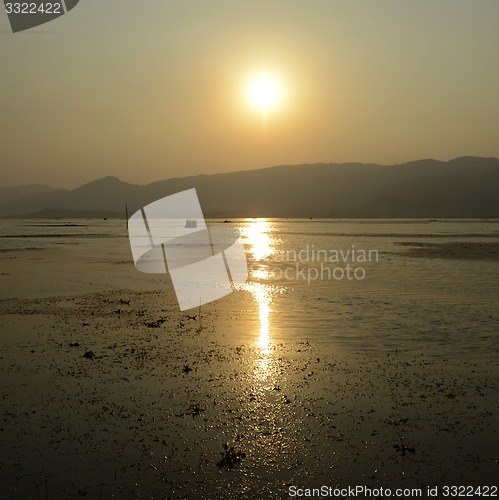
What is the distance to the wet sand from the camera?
7070 millimetres

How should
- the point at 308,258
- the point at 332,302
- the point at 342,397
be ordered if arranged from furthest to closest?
the point at 308,258 → the point at 332,302 → the point at 342,397

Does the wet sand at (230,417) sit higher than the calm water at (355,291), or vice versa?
the wet sand at (230,417)

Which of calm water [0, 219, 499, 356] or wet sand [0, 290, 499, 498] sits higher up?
wet sand [0, 290, 499, 498]

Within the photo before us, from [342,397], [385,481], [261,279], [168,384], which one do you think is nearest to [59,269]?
[261,279]

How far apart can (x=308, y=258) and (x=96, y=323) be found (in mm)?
28075

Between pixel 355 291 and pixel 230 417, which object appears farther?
pixel 355 291

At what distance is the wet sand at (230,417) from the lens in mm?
7070

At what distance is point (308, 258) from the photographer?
1716 inches

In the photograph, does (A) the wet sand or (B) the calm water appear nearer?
(A) the wet sand

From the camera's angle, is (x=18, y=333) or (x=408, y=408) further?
(x=18, y=333)

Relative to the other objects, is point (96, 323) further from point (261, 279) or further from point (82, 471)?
point (261, 279)

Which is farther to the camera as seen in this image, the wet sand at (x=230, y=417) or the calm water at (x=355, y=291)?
the calm water at (x=355, y=291)

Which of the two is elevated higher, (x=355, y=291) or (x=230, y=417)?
(x=230, y=417)

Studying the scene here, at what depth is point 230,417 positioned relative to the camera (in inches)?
359
